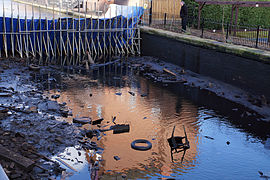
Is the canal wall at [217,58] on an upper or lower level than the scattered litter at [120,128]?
upper

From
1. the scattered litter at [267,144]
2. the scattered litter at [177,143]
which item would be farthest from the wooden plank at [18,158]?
the scattered litter at [267,144]

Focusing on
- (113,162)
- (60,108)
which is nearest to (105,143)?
(113,162)

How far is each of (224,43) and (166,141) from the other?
7898 mm

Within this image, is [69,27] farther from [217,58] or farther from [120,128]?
[120,128]

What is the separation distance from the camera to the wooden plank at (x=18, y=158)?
672 cm

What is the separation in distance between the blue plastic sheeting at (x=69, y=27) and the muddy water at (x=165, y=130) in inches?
194

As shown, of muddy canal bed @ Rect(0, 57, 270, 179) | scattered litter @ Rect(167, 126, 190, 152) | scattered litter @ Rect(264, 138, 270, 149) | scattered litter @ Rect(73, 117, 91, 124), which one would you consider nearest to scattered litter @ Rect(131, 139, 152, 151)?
muddy canal bed @ Rect(0, 57, 270, 179)

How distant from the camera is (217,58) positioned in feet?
50.3

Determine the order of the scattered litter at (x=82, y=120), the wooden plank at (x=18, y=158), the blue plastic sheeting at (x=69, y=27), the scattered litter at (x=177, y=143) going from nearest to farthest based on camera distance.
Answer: the wooden plank at (x=18, y=158), the scattered litter at (x=177, y=143), the scattered litter at (x=82, y=120), the blue plastic sheeting at (x=69, y=27)

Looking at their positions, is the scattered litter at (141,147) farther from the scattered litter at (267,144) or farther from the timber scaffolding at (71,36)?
the timber scaffolding at (71,36)

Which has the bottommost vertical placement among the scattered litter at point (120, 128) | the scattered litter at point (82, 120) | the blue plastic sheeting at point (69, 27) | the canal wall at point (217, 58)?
the scattered litter at point (120, 128)

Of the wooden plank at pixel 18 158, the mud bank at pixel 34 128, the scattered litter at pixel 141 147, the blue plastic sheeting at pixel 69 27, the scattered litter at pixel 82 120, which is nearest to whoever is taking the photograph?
the wooden plank at pixel 18 158

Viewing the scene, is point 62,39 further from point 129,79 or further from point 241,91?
point 241,91

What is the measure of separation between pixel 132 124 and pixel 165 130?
42.4 inches
